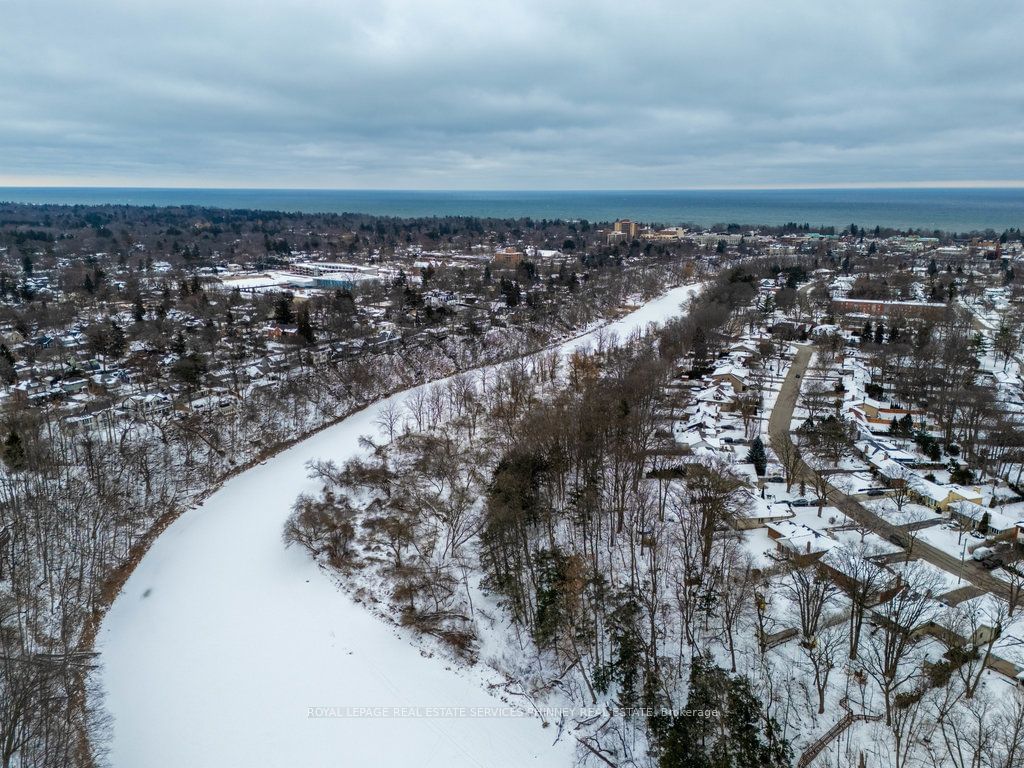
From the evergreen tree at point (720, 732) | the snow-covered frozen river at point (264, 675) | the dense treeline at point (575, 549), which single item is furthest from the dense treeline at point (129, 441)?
the evergreen tree at point (720, 732)

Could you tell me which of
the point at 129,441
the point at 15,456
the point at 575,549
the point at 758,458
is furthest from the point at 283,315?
the point at 758,458

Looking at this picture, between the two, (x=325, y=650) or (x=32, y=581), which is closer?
(x=325, y=650)

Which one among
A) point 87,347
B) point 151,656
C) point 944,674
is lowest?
point 151,656

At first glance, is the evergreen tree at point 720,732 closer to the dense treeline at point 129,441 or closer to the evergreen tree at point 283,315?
the dense treeline at point 129,441

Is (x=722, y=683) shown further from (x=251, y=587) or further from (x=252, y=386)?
(x=252, y=386)

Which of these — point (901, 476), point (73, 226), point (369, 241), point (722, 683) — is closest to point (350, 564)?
point (722, 683)

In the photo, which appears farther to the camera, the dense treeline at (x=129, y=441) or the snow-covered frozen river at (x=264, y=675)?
the dense treeline at (x=129, y=441)

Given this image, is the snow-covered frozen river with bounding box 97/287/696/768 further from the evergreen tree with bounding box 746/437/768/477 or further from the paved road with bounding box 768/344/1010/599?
the evergreen tree with bounding box 746/437/768/477

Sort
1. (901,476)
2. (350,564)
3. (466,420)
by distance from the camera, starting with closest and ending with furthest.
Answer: (350,564), (901,476), (466,420)
